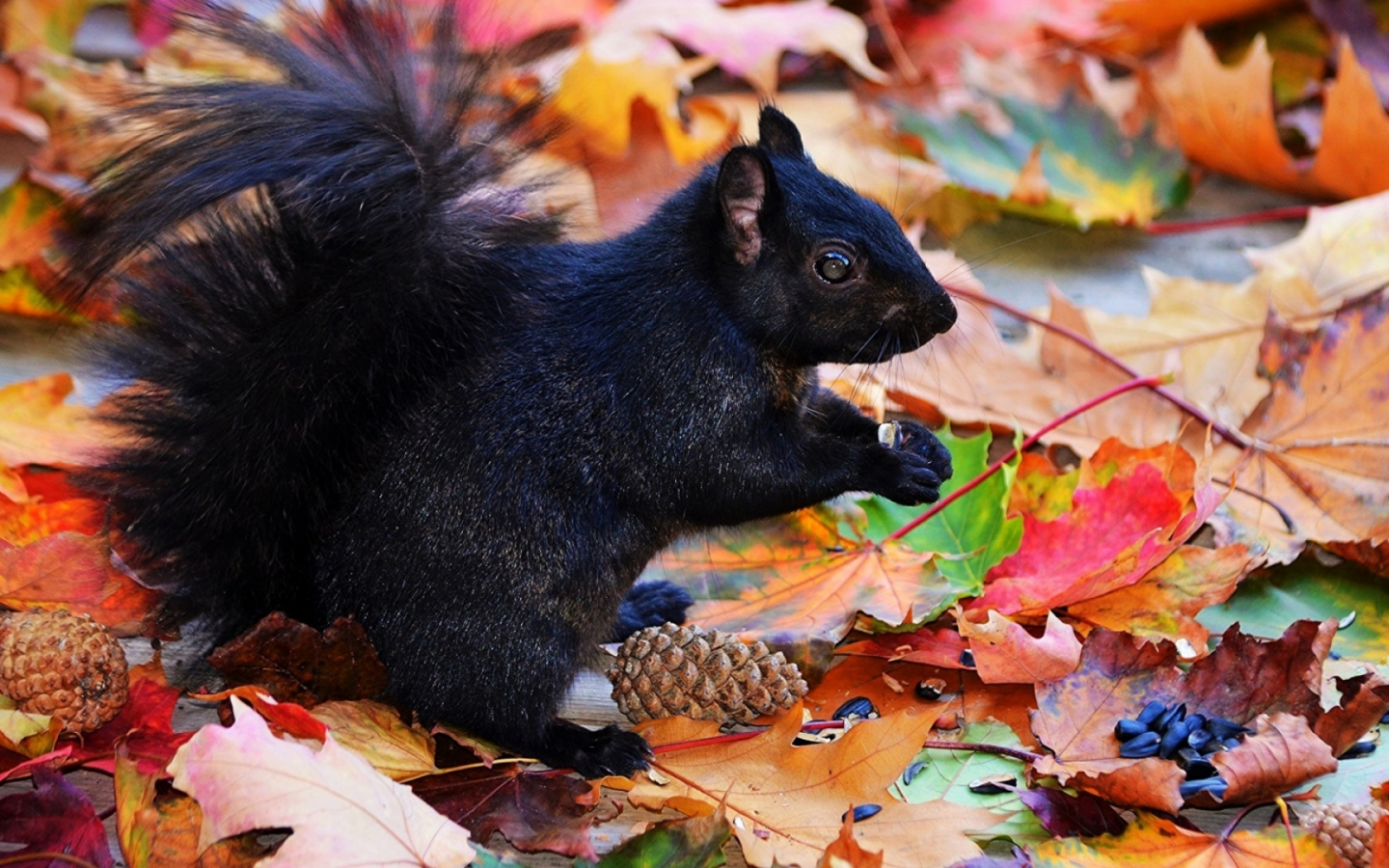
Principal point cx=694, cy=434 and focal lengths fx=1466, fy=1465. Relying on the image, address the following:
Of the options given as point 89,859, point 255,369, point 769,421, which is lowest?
point 89,859

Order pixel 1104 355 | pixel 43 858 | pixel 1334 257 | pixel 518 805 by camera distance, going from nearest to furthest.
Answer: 1. pixel 43 858
2. pixel 518 805
3. pixel 1104 355
4. pixel 1334 257

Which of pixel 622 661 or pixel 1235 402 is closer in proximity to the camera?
pixel 622 661

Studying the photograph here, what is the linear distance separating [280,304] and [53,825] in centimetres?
52

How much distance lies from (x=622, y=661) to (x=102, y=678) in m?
0.53

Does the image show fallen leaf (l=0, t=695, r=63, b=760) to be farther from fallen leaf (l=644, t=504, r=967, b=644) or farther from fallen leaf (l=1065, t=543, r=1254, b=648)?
fallen leaf (l=1065, t=543, r=1254, b=648)

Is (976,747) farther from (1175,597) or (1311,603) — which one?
(1311,603)

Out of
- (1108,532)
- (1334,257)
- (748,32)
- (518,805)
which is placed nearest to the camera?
(518,805)

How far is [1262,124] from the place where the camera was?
253 cm

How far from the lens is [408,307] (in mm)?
1438

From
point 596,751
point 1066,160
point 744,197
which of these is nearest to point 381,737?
point 596,751

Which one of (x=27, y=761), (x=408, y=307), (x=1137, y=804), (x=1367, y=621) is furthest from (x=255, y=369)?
(x=1367, y=621)

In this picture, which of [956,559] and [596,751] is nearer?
[596,751]

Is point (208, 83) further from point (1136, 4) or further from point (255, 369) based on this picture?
point (1136, 4)

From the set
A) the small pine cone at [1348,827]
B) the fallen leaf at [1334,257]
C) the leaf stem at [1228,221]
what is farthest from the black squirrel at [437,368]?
the leaf stem at [1228,221]
